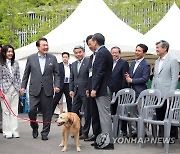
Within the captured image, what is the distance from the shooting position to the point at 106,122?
7.72 m

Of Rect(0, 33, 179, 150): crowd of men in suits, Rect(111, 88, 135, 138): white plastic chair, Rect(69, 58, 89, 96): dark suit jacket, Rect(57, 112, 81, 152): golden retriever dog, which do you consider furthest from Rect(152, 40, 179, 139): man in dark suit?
Rect(57, 112, 81, 152): golden retriever dog

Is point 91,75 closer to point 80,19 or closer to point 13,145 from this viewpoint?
point 13,145

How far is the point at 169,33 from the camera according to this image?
14.2 m

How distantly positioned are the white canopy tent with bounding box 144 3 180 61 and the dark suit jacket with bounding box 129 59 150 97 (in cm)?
463

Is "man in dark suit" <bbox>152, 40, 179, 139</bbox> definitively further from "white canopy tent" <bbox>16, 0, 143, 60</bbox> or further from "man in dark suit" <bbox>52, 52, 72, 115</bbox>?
"white canopy tent" <bbox>16, 0, 143, 60</bbox>

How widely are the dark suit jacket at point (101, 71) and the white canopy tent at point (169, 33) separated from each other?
5883 mm

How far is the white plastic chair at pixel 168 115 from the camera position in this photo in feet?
24.5

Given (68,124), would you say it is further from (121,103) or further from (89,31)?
(89,31)

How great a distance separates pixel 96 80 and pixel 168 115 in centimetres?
140

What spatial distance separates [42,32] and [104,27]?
10831mm

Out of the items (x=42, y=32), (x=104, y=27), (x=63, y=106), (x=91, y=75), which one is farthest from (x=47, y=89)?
(x=42, y=32)

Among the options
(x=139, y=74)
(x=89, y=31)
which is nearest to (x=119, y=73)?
(x=139, y=74)

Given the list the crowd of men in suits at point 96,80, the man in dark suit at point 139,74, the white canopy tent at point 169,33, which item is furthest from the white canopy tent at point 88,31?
the man in dark suit at point 139,74

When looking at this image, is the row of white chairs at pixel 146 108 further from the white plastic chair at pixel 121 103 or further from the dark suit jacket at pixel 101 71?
the dark suit jacket at pixel 101 71
